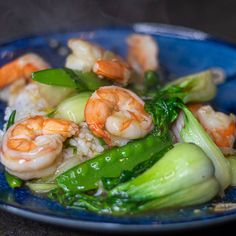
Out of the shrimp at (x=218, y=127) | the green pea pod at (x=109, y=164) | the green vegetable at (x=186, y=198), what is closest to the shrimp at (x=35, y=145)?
the green pea pod at (x=109, y=164)

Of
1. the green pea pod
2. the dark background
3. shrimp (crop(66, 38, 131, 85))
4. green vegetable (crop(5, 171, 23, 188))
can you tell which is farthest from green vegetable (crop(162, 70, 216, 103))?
the dark background

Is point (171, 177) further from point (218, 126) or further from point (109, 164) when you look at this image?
point (218, 126)

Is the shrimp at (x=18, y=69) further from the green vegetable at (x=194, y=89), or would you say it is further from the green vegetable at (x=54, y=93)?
the green vegetable at (x=194, y=89)

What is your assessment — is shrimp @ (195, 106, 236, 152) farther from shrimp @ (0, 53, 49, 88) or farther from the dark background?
the dark background

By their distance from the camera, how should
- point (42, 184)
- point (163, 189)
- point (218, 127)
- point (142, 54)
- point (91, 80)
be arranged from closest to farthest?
point (163, 189) < point (42, 184) < point (218, 127) < point (91, 80) < point (142, 54)

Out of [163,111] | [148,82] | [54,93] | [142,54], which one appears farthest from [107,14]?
[163,111]
